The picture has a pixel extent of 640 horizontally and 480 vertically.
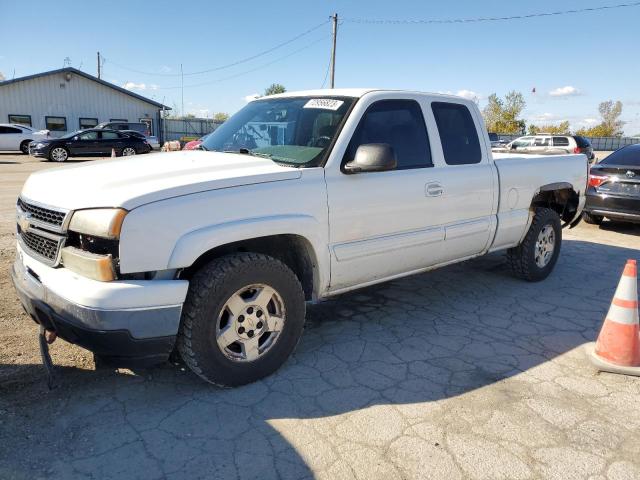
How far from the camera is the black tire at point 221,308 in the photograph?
2920mm

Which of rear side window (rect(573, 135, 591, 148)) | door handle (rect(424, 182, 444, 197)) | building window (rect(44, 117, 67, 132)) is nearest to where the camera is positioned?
door handle (rect(424, 182, 444, 197))

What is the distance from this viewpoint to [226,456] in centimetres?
→ 256

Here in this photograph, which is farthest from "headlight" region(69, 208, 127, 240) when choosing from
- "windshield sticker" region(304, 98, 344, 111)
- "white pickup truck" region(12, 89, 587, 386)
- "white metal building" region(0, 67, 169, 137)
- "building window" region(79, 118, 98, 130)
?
"building window" region(79, 118, 98, 130)

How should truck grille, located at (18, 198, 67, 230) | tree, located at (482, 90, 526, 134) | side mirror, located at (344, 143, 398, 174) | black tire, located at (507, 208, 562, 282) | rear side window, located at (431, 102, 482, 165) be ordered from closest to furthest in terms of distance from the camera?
truck grille, located at (18, 198, 67, 230)
side mirror, located at (344, 143, 398, 174)
rear side window, located at (431, 102, 482, 165)
black tire, located at (507, 208, 562, 282)
tree, located at (482, 90, 526, 134)

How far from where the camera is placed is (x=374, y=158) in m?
3.34

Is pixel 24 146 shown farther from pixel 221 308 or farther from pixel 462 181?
pixel 221 308

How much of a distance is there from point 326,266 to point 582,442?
184 cm

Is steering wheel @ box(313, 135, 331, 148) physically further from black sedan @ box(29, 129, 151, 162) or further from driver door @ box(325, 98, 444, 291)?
black sedan @ box(29, 129, 151, 162)

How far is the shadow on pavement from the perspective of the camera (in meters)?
2.54

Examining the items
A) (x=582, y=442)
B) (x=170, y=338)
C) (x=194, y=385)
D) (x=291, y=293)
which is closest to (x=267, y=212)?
(x=291, y=293)

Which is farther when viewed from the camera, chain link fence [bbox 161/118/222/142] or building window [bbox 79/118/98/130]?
chain link fence [bbox 161/118/222/142]

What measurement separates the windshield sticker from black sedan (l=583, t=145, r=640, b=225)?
5.79 m

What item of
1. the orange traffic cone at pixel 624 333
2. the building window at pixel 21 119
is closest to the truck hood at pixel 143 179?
the orange traffic cone at pixel 624 333

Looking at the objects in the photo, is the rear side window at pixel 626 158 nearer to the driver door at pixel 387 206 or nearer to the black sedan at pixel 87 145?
the driver door at pixel 387 206
